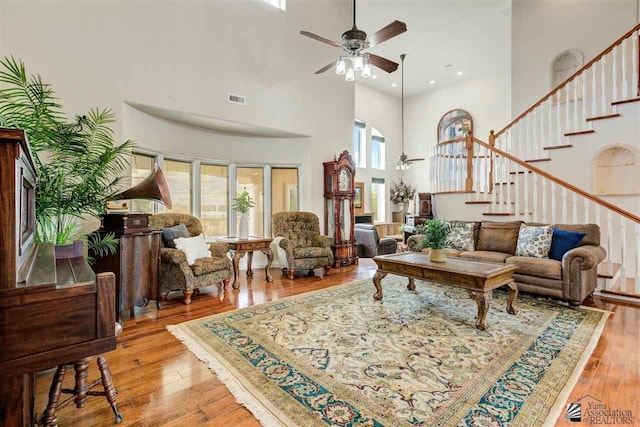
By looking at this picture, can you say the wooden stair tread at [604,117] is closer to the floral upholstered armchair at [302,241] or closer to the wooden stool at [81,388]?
the floral upholstered armchair at [302,241]

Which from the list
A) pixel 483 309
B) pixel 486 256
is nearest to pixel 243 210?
pixel 483 309

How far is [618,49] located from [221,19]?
654cm

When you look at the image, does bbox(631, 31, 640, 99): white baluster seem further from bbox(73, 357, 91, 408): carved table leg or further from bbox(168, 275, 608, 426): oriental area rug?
bbox(73, 357, 91, 408): carved table leg

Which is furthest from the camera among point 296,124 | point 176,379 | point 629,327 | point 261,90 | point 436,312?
point 296,124

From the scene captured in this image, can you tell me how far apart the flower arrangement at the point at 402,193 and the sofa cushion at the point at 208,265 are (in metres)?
7.46

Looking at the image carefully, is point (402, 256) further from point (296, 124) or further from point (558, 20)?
point (558, 20)

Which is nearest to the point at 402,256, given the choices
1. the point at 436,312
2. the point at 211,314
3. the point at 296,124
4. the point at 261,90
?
the point at 436,312

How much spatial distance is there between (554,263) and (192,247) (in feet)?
14.5

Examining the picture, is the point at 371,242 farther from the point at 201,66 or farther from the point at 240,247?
the point at 201,66

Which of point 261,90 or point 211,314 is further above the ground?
point 261,90

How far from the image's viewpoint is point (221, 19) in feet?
14.8

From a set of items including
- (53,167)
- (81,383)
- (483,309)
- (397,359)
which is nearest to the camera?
(81,383)

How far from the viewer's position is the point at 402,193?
10391mm

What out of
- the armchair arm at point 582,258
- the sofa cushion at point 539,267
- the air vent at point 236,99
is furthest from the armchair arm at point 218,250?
the armchair arm at point 582,258
